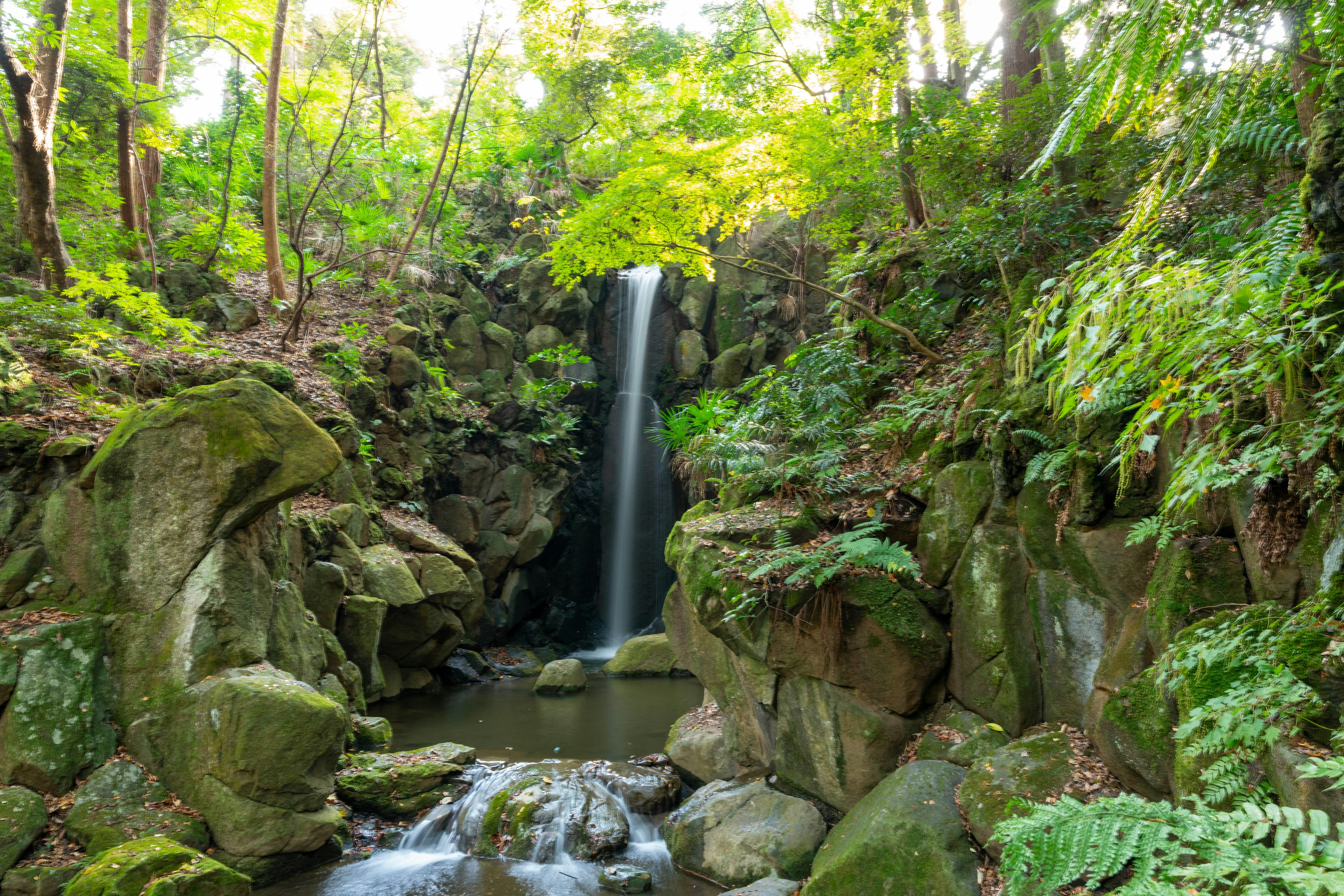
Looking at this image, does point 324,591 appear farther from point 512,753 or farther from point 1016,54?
point 1016,54

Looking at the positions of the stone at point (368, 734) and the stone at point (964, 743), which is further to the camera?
the stone at point (368, 734)

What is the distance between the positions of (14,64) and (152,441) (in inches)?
205

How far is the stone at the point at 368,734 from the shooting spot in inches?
321

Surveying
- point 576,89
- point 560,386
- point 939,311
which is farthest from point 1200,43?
point 576,89

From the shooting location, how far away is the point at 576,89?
16875 millimetres

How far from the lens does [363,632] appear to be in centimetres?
972

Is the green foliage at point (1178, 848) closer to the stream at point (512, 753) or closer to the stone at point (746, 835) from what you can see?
the stone at point (746, 835)

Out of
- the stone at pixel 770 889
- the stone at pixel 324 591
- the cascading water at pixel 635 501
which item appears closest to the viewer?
the stone at pixel 770 889

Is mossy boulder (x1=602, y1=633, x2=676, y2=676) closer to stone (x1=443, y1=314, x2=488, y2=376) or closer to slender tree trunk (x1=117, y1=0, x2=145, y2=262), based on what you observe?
stone (x1=443, y1=314, x2=488, y2=376)

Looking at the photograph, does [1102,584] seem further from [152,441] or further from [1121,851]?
[152,441]

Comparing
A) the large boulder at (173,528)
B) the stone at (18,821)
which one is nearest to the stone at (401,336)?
the large boulder at (173,528)

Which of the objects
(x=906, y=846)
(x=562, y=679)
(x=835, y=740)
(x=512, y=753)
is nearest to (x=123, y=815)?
(x=512, y=753)

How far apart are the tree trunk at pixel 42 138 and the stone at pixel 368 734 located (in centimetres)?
697

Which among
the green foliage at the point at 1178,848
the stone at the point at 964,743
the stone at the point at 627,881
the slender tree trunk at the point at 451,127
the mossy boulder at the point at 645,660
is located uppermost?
the slender tree trunk at the point at 451,127
